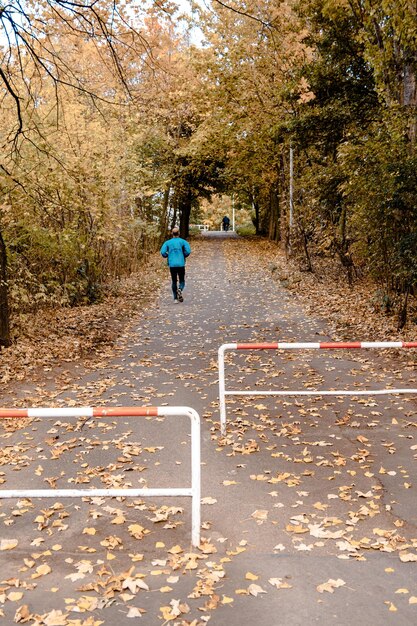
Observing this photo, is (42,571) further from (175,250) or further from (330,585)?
(175,250)

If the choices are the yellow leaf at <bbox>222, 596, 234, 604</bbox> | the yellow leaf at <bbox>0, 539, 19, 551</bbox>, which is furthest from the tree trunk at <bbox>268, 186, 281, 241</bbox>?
the yellow leaf at <bbox>222, 596, 234, 604</bbox>

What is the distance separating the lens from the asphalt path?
360cm

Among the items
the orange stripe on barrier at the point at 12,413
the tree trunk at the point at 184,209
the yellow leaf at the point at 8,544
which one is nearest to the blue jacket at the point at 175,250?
the yellow leaf at the point at 8,544

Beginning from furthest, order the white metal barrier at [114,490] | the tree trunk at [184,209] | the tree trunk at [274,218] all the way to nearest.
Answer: the tree trunk at [184,209]
the tree trunk at [274,218]
the white metal barrier at [114,490]

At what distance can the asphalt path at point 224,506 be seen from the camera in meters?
3.60

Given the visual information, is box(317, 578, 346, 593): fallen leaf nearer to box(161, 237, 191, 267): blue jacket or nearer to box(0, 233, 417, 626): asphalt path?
box(0, 233, 417, 626): asphalt path

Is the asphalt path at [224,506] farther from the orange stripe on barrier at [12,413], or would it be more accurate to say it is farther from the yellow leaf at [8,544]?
the orange stripe on barrier at [12,413]

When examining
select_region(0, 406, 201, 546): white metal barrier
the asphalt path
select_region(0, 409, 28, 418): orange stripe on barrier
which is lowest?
the asphalt path

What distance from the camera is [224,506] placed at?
502 cm

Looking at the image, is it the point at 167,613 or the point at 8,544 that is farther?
the point at 8,544

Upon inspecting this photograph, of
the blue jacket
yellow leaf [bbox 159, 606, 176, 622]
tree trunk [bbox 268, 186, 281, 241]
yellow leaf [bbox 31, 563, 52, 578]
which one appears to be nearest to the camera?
yellow leaf [bbox 159, 606, 176, 622]

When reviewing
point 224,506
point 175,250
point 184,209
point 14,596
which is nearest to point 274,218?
point 184,209

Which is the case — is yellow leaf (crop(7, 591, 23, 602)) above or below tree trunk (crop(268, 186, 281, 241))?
below

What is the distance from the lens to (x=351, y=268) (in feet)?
60.6
